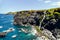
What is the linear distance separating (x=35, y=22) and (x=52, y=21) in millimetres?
29613

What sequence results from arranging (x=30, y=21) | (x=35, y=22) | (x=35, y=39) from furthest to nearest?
(x=30, y=21) → (x=35, y=22) → (x=35, y=39)

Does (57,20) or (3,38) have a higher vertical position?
(57,20)

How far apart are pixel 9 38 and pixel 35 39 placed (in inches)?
565

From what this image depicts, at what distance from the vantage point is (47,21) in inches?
3558

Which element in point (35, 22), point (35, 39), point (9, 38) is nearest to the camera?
point (35, 39)

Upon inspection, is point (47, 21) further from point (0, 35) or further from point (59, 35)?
point (0, 35)

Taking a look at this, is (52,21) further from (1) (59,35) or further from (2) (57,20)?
(1) (59,35)

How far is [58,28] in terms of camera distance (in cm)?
7994

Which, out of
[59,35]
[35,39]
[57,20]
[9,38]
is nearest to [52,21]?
[57,20]

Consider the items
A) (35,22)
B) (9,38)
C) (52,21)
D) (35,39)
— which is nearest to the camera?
(35,39)

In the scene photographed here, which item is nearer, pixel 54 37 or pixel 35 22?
pixel 54 37

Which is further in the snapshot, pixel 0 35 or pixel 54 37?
pixel 0 35

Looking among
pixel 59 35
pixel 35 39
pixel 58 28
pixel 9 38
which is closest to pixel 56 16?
pixel 58 28

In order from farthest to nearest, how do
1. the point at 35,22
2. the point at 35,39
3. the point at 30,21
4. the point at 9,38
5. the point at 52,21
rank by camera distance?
the point at 30,21 < the point at 35,22 < the point at 52,21 < the point at 9,38 < the point at 35,39
